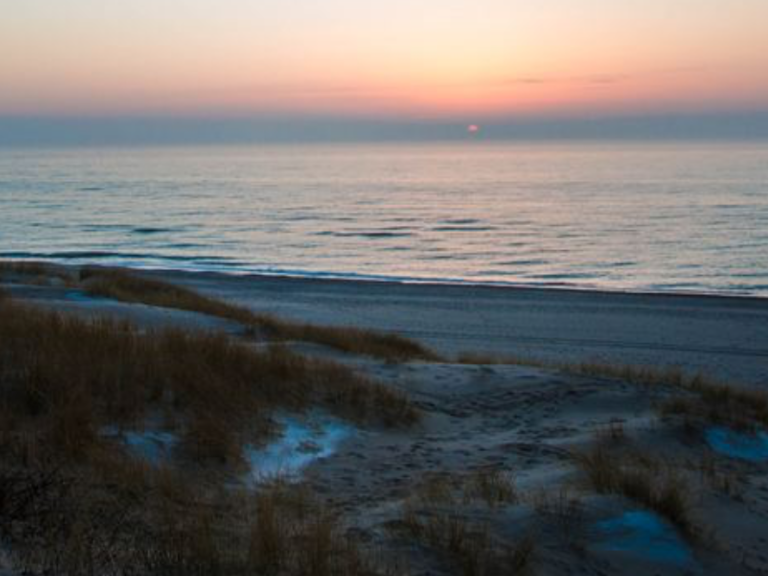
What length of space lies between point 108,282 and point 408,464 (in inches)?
501

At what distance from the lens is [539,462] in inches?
312

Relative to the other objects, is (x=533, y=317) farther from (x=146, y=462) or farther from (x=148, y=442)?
(x=146, y=462)

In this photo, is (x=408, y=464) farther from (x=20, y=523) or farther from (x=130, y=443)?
(x=20, y=523)

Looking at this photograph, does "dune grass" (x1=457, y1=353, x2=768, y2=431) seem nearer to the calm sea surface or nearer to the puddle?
the puddle

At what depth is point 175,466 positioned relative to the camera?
6.55 meters

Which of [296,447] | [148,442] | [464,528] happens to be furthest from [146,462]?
[464,528]

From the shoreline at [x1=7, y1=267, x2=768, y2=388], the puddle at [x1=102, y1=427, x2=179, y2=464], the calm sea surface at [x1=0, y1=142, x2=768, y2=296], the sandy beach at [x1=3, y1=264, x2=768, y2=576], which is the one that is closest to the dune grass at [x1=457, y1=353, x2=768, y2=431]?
the sandy beach at [x1=3, y1=264, x2=768, y2=576]

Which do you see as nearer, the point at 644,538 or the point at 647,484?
the point at 644,538

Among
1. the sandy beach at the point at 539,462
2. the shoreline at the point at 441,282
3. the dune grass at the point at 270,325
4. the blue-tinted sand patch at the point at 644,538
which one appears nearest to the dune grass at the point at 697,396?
the sandy beach at the point at 539,462

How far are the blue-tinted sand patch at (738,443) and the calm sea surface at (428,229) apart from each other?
62.5 ft

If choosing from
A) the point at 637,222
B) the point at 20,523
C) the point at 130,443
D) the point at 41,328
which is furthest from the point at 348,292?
the point at 637,222

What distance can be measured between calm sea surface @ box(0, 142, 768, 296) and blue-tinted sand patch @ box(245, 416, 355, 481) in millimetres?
21565

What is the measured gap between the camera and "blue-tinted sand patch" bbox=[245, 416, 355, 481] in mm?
7090

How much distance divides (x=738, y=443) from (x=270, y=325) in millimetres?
7953
